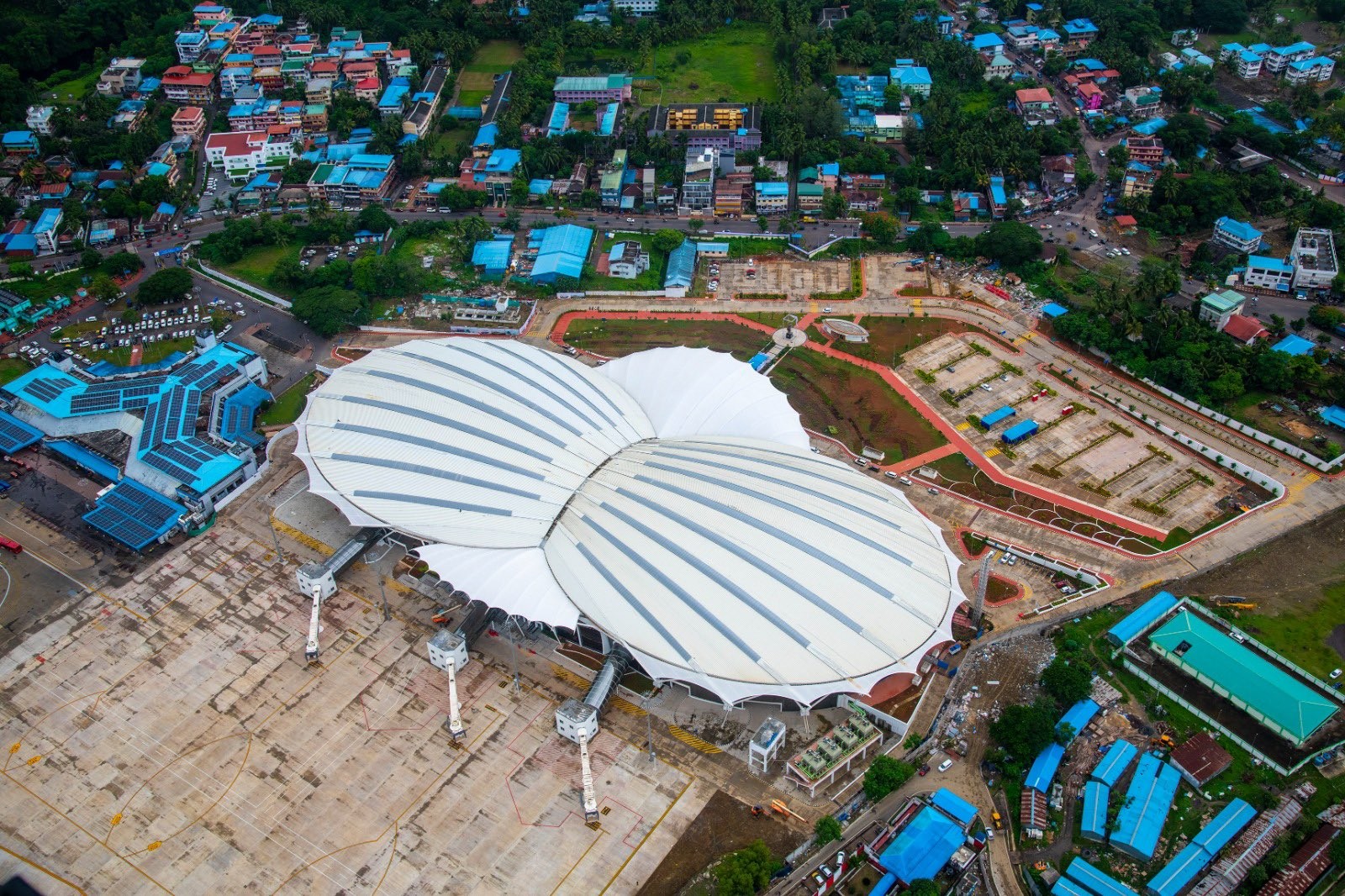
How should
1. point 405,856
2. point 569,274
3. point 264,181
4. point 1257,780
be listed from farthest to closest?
point 264,181
point 569,274
point 1257,780
point 405,856

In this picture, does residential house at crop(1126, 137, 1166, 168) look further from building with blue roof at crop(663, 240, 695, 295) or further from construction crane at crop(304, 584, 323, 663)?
construction crane at crop(304, 584, 323, 663)

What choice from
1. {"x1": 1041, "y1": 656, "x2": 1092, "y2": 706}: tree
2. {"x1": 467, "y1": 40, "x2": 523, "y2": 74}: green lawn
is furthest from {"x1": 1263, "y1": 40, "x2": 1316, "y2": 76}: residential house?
{"x1": 1041, "y1": 656, "x2": 1092, "y2": 706}: tree

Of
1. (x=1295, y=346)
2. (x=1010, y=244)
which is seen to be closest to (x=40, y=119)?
(x=1010, y=244)

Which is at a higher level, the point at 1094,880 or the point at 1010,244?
the point at 1010,244

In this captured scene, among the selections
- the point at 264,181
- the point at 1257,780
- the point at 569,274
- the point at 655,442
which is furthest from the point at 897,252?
the point at 264,181

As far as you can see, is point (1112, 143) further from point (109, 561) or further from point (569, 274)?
point (109, 561)

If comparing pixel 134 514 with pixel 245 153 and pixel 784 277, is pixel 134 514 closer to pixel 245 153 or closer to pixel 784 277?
pixel 245 153
